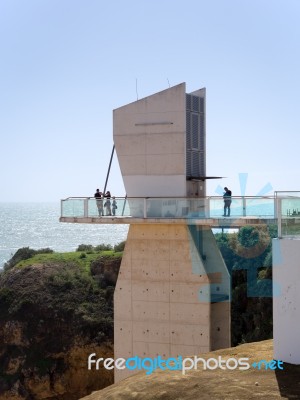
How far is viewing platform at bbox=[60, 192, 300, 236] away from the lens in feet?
73.4

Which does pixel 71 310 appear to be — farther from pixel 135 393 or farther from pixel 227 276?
pixel 135 393

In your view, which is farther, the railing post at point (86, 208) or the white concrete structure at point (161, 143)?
the railing post at point (86, 208)

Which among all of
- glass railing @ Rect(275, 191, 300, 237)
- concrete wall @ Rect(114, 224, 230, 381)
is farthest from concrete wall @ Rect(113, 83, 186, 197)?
glass railing @ Rect(275, 191, 300, 237)

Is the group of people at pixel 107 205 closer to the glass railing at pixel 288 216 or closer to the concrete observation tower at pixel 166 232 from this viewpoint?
the concrete observation tower at pixel 166 232

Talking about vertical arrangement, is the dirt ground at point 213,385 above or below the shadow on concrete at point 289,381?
below

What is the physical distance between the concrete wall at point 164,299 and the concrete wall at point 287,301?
9207mm

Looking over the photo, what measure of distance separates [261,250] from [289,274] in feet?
123

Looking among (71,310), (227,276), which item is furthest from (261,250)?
(227,276)

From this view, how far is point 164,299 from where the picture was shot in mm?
24797

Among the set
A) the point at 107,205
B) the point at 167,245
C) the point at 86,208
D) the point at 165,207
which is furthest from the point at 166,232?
the point at 86,208

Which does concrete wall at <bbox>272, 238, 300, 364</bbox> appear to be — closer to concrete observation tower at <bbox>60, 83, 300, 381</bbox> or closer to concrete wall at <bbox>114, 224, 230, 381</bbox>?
concrete observation tower at <bbox>60, 83, 300, 381</bbox>

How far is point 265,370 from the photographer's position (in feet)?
47.9

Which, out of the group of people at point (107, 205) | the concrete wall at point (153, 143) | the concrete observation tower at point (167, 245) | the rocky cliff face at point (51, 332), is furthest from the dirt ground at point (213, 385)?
the rocky cliff face at point (51, 332)

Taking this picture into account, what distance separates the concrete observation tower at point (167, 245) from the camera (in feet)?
80.0
